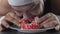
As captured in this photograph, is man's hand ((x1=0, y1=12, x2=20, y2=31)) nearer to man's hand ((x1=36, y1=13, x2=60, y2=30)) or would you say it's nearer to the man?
the man

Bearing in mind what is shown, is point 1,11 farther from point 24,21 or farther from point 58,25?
point 58,25

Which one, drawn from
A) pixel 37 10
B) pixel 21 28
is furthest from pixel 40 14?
pixel 21 28

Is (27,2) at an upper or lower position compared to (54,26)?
upper

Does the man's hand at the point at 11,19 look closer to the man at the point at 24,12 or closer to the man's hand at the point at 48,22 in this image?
the man at the point at 24,12

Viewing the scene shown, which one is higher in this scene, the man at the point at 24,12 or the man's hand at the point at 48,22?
the man at the point at 24,12

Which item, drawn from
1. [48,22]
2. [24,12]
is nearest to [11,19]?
[24,12]

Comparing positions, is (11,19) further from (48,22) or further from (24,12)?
(48,22)

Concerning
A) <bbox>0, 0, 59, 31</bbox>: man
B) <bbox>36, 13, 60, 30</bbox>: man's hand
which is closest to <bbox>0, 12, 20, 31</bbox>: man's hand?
<bbox>0, 0, 59, 31</bbox>: man

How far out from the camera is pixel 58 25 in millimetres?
747

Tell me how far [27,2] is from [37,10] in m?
0.10

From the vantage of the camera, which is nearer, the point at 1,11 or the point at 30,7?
the point at 30,7

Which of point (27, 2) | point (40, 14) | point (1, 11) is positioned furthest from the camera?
point (1, 11)

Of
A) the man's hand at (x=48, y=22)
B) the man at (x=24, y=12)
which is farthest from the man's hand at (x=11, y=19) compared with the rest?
the man's hand at (x=48, y=22)

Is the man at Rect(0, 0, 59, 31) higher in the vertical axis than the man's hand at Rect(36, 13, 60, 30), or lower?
higher
